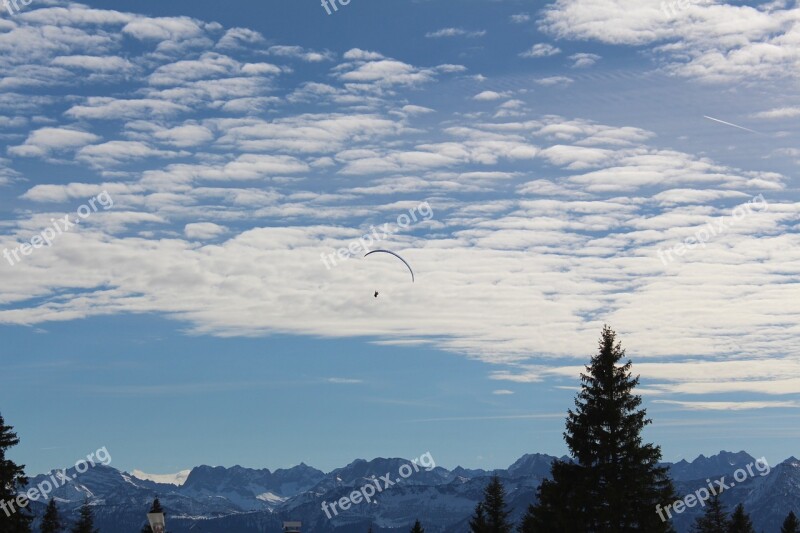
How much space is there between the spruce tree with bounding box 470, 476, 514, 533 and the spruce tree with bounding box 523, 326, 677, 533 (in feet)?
84.2

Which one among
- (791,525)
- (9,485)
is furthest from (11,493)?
(791,525)

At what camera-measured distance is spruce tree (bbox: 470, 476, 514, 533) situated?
68.9 meters

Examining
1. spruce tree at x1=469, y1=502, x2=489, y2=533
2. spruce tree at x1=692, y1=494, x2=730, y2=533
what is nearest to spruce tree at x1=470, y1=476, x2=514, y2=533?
spruce tree at x1=469, y1=502, x2=489, y2=533

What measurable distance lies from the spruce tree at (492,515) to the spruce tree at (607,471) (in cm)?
2567

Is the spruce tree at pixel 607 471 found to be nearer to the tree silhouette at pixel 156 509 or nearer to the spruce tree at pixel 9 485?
the tree silhouette at pixel 156 509

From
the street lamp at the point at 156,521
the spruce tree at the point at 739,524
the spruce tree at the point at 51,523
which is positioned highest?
the spruce tree at the point at 51,523

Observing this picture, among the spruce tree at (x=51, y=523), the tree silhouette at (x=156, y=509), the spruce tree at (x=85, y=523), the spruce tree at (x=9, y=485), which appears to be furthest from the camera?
the spruce tree at (x=85, y=523)

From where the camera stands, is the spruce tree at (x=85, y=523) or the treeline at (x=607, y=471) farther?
the spruce tree at (x=85, y=523)

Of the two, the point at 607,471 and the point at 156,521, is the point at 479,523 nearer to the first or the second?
the point at 607,471

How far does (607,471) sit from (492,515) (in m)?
30.2

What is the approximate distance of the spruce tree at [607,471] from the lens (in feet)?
136

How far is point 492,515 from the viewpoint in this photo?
71.0 m

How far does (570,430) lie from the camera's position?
43.0 meters

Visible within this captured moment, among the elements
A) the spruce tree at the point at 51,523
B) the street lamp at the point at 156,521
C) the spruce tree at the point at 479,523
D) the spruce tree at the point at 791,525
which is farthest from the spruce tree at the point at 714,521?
the street lamp at the point at 156,521
